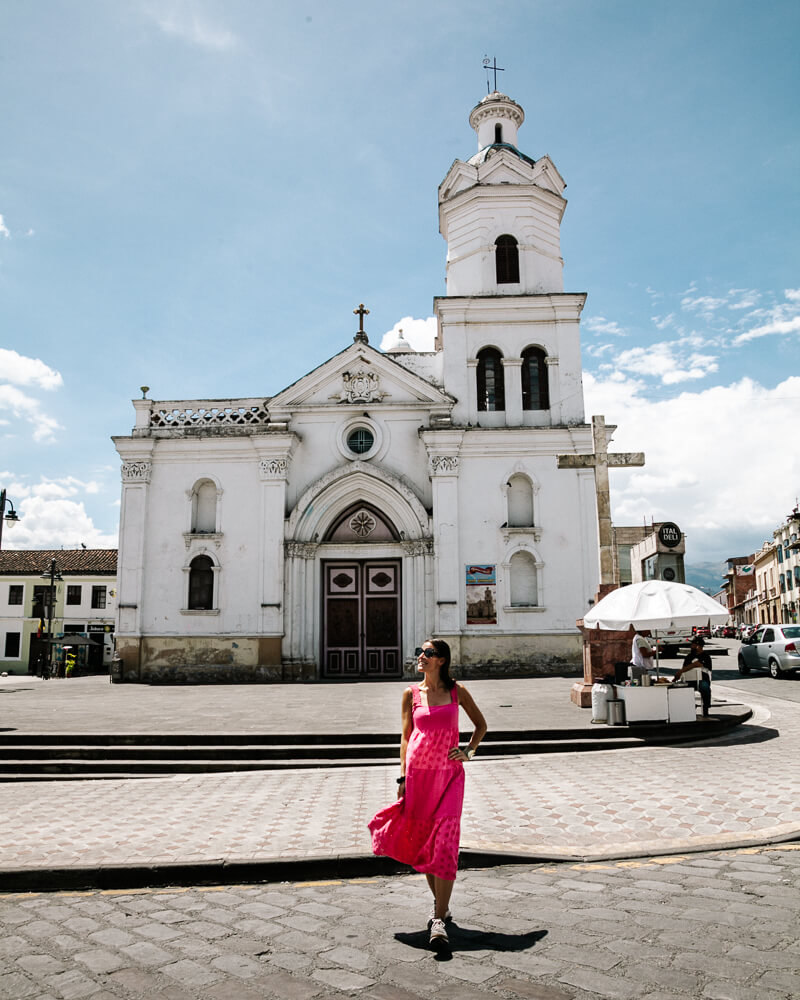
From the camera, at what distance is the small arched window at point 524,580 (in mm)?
24188

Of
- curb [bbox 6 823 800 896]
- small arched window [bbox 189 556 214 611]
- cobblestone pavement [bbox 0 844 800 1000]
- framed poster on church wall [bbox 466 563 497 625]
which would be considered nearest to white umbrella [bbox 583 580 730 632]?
curb [bbox 6 823 800 896]

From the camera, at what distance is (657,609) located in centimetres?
1241

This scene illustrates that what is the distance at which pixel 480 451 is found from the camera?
24.7m

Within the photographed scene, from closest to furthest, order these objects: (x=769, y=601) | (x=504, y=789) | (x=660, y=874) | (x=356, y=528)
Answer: (x=660, y=874) < (x=504, y=789) < (x=356, y=528) < (x=769, y=601)

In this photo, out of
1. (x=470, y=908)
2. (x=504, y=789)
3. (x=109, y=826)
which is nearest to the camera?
(x=470, y=908)

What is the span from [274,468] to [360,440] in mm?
2946

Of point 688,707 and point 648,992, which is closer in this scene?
point 648,992

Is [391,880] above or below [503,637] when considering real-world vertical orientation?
below

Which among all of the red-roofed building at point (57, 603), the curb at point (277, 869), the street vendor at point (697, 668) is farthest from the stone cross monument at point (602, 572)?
the red-roofed building at point (57, 603)

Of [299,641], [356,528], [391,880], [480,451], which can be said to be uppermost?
[480,451]

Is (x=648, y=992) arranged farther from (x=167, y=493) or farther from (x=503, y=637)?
(x=167, y=493)

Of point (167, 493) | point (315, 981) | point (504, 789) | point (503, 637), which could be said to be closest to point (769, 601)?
point (503, 637)

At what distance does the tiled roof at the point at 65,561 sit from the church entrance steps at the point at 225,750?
143 feet

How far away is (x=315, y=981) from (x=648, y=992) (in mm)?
1679
